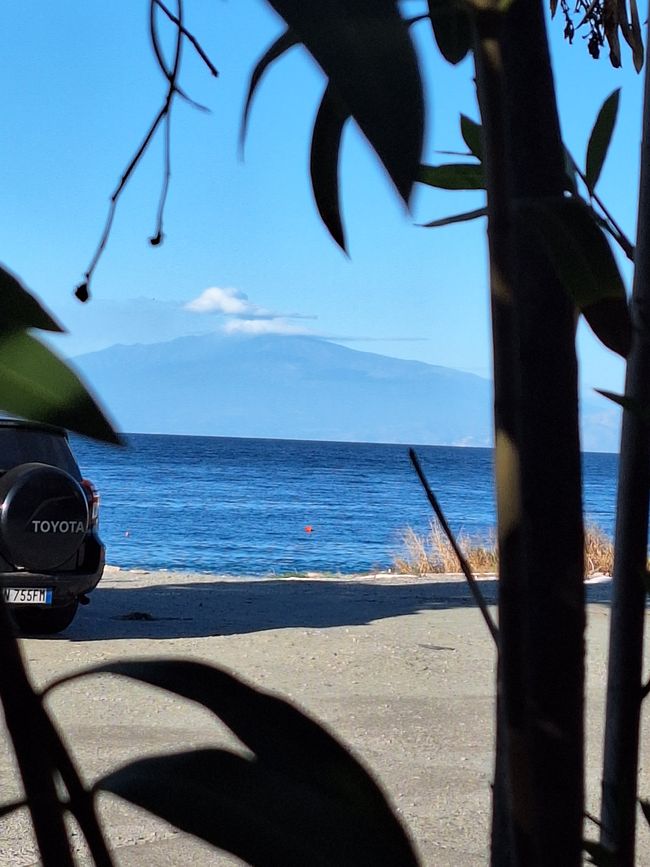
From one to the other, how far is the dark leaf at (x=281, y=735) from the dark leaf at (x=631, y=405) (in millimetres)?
177

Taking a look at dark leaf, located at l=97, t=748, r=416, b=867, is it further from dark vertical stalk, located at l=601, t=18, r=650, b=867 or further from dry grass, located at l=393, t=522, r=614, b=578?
dry grass, located at l=393, t=522, r=614, b=578

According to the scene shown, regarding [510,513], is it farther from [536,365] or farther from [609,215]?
[609,215]

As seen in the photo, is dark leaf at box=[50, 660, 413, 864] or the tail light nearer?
dark leaf at box=[50, 660, 413, 864]

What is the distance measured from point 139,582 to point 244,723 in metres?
9.10

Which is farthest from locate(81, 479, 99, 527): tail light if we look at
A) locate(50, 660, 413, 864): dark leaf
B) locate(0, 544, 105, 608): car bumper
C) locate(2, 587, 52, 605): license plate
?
locate(50, 660, 413, 864): dark leaf

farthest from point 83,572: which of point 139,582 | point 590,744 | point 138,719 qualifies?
point 139,582

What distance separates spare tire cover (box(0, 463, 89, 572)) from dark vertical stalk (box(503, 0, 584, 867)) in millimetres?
4941

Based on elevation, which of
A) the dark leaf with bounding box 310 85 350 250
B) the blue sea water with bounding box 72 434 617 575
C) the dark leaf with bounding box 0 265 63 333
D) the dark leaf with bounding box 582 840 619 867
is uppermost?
the dark leaf with bounding box 310 85 350 250

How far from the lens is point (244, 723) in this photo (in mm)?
260

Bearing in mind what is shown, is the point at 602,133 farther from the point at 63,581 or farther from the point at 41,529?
the point at 63,581

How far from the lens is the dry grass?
9.91 m

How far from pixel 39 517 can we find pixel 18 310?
16.9ft

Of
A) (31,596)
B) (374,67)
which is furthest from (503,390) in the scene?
(31,596)

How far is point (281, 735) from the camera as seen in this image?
256 mm
